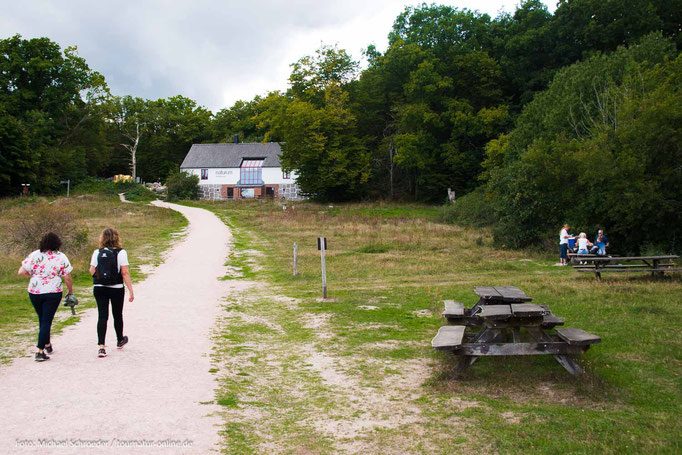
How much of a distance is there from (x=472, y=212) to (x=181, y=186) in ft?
142

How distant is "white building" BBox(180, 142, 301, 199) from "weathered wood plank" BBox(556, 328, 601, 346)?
219 feet

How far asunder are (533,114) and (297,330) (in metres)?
29.6

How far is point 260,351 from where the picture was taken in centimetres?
823

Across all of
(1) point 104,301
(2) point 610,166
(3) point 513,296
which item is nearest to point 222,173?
(2) point 610,166

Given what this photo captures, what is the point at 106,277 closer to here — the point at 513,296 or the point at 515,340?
the point at 515,340

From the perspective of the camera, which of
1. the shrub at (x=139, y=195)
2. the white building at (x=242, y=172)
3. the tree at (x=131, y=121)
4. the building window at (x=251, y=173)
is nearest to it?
the shrub at (x=139, y=195)

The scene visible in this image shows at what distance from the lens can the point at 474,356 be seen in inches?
259

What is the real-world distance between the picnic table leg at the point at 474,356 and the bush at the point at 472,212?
27.3 m

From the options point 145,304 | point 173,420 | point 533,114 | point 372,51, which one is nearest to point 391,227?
point 533,114

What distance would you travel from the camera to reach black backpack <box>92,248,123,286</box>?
759 cm

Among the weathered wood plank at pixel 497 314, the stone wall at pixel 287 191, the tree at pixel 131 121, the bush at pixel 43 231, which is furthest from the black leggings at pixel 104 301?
the tree at pixel 131 121

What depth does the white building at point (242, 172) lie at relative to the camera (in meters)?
73.9

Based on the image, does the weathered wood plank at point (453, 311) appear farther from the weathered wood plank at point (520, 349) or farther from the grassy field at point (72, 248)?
the grassy field at point (72, 248)

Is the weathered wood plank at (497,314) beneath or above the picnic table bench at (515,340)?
above
